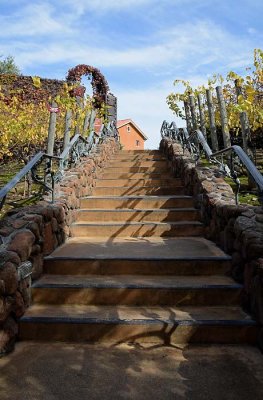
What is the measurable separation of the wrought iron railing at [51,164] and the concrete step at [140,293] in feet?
3.22

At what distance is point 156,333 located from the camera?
10.2ft

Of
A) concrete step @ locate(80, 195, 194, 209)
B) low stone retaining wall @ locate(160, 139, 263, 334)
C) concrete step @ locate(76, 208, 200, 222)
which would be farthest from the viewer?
concrete step @ locate(80, 195, 194, 209)

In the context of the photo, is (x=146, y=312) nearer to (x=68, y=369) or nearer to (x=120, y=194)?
(x=68, y=369)

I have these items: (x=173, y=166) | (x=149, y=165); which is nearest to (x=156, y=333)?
(x=173, y=166)

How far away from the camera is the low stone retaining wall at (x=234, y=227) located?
3.17 m

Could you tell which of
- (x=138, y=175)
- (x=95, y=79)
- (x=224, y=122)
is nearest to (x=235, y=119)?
(x=224, y=122)

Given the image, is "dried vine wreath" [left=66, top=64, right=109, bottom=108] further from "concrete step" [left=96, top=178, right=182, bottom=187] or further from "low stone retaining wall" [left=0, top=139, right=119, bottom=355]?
"low stone retaining wall" [left=0, top=139, right=119, bottom=355]

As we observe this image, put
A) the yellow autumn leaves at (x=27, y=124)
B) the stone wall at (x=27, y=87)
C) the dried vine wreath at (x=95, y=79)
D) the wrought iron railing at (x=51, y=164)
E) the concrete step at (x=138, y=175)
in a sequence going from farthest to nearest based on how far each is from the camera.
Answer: the stone wall at (x=27, y=87)
the dried vine wreath at (x=95, y=79)
the yellow autumn leaves at (x=27, y=124)
the concrete step at (x=138, y=175)
the wrought iron railing at (x=51, y=164)

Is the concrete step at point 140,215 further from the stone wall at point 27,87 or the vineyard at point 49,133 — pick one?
the stone wall at point 27,87

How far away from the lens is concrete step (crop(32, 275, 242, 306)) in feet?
11.4

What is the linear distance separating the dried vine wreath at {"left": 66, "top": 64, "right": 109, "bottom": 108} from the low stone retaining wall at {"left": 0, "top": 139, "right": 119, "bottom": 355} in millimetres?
13448

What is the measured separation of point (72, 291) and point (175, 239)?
2.07 metres

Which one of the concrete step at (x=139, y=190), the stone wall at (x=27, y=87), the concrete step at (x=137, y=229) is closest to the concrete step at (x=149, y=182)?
the concrete step at (x=139, y=190)

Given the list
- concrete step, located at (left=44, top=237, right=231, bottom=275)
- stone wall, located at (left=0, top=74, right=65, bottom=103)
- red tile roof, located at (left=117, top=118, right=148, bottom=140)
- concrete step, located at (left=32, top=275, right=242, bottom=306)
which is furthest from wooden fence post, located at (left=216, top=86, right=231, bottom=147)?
red tile roof, located at (left=117, top=118, right=148, bottom=140)
